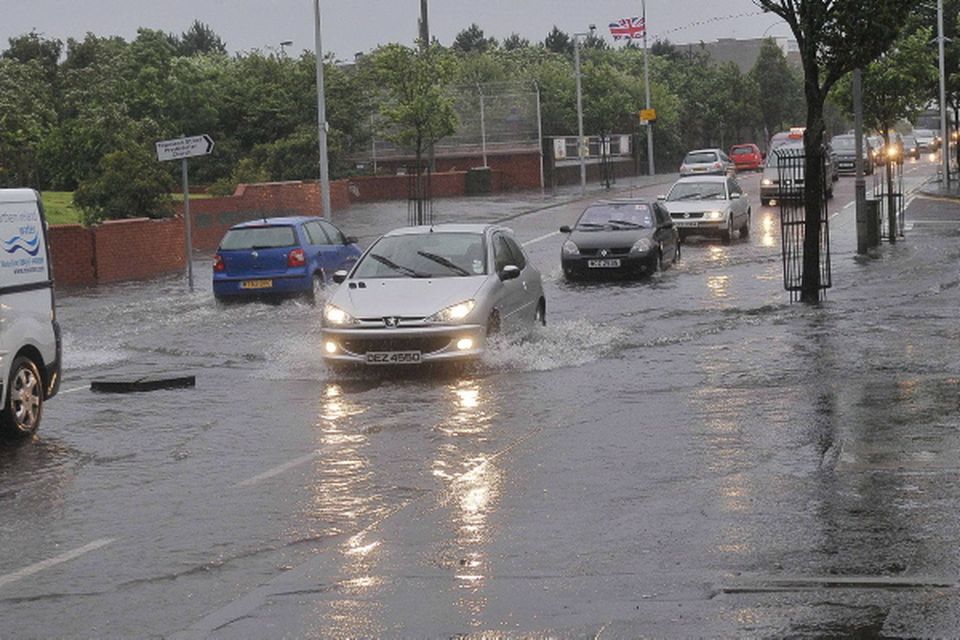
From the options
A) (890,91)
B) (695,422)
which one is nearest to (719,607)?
(695,422)

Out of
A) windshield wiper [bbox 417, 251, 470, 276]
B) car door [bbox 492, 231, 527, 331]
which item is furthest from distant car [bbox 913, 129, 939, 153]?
windshield wiper [bbox 417, 251, 470, 276]

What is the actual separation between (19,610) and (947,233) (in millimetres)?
33743

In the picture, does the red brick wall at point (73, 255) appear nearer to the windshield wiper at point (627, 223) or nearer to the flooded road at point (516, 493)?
the windshield wiper at point (627, 223)

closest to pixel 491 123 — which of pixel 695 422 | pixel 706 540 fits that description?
pixel 695 422

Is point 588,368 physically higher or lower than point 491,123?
lower

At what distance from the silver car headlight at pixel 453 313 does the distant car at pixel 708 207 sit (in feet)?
73.9

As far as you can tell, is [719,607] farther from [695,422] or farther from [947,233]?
[947,233]

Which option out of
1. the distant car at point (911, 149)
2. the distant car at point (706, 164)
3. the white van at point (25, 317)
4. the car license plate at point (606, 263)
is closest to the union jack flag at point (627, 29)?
the distant car at point (706, 164)

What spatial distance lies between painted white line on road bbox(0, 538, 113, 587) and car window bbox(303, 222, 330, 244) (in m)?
18.4

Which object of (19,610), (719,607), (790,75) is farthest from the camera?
(790,75)

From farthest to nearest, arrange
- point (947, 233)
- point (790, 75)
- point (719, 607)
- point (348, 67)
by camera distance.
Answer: point (790, 75) < point (348, 67) < point (947, 233) < point (719, 607)

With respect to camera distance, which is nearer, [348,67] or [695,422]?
[695,422]

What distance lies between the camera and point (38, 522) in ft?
33.8

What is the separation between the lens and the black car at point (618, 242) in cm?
3036
